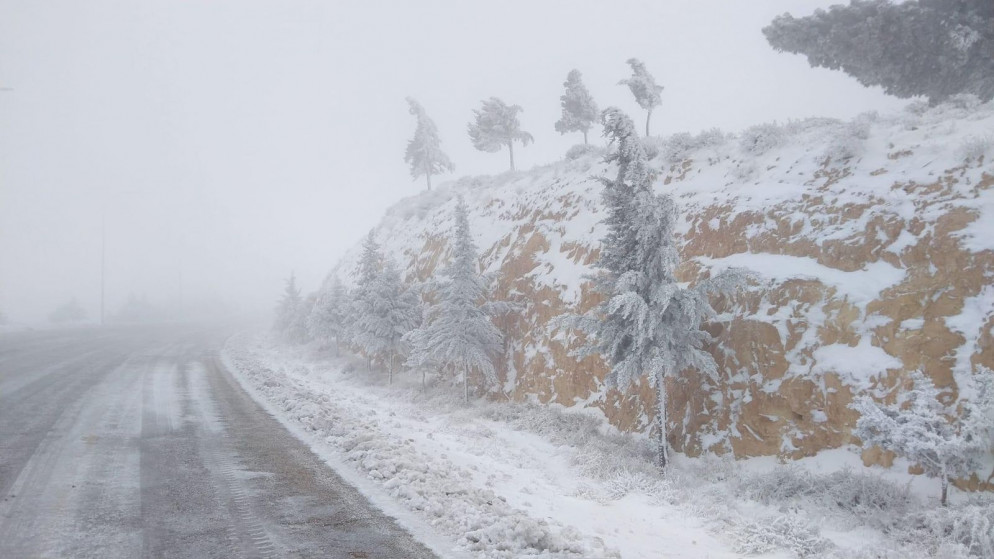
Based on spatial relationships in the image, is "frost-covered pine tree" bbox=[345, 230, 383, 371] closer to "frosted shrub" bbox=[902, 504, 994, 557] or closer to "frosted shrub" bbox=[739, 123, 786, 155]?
"frosted shrub" bbox=[739, 123, 786, 155]

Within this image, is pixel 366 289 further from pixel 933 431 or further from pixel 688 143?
pixel 933 431

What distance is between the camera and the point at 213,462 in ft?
29.6

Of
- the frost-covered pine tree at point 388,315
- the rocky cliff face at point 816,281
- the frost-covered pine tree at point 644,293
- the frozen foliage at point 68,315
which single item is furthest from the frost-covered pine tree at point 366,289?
the frozen foliage at point 68,315

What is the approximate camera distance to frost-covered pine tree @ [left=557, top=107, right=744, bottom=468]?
34.3ft

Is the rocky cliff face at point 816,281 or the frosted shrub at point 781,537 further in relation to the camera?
the rocky cliff face at point 816,281

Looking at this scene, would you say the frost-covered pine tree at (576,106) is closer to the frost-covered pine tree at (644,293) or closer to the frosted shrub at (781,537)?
the frost-covered pine tree at (644,293)

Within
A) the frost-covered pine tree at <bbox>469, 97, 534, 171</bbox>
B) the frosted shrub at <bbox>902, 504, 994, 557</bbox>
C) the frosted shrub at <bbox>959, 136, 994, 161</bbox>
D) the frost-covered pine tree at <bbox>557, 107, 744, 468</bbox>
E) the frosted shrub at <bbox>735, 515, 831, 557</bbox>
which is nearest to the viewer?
the frosted shrub at <bbox>902, 504, 994, 557</bbox>

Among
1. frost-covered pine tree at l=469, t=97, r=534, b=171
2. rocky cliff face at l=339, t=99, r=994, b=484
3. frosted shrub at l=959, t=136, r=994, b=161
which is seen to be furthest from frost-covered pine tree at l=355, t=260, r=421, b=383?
frost-covered pine tree at l=469, t=97, r=534, b=171

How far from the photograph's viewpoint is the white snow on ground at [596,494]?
6781 millimetres

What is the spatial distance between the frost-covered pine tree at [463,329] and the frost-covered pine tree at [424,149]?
27676 mm

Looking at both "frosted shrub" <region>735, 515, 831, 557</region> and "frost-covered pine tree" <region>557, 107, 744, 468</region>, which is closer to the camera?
"frosted shrub" <region>735, 515, 831, 557</region>

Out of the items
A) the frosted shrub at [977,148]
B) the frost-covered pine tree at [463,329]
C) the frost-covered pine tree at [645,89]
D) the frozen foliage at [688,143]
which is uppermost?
the frost-covered pine tree at [645,89]

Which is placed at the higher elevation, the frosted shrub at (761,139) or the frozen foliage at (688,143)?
the frozen foliage at (688,143)

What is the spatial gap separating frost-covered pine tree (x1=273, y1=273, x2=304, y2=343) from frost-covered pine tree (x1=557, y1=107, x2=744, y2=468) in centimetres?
3003
